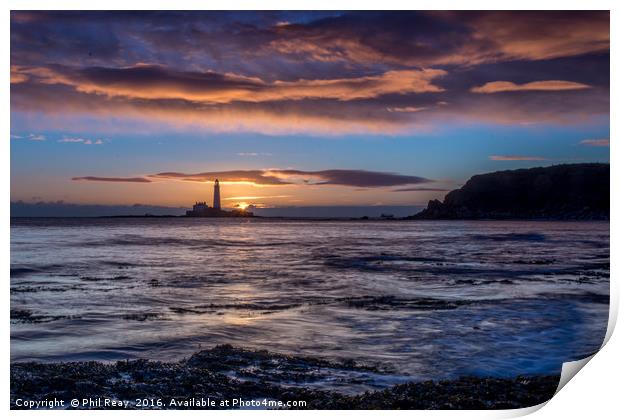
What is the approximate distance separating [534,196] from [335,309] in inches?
266

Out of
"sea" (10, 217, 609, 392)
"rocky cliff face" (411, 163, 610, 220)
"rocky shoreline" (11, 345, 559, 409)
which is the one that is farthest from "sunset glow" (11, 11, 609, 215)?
"rocky shoreline" (11, 345, 559, 409)

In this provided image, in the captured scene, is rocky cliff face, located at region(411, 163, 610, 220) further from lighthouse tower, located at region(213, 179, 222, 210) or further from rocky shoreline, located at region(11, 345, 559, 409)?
lighthouse tower, located at region(213, 179, 222, 210)

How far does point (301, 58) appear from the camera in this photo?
8164mm

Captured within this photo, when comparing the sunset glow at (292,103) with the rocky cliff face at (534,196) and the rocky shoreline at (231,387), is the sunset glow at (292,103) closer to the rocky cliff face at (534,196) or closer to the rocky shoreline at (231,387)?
the rocky cliff face at (534,196)

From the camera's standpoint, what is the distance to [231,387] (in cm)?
511

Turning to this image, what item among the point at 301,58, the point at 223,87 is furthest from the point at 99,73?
the point at 301,58

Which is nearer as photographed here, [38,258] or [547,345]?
[547,345]

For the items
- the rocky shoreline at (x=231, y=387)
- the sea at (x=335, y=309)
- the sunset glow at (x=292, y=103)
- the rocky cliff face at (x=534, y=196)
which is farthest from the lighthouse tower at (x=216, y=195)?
the rocky cliff face at (x=534, y=196)

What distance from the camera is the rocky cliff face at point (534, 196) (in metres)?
8.80

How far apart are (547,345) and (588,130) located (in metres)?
3.33

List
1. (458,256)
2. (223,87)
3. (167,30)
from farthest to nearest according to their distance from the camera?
(458,256) < (223,87) < (167,30)

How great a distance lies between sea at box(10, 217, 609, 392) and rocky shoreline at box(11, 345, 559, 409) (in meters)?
0.19

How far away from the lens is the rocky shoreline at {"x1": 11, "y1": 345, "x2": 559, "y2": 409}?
502 cm
